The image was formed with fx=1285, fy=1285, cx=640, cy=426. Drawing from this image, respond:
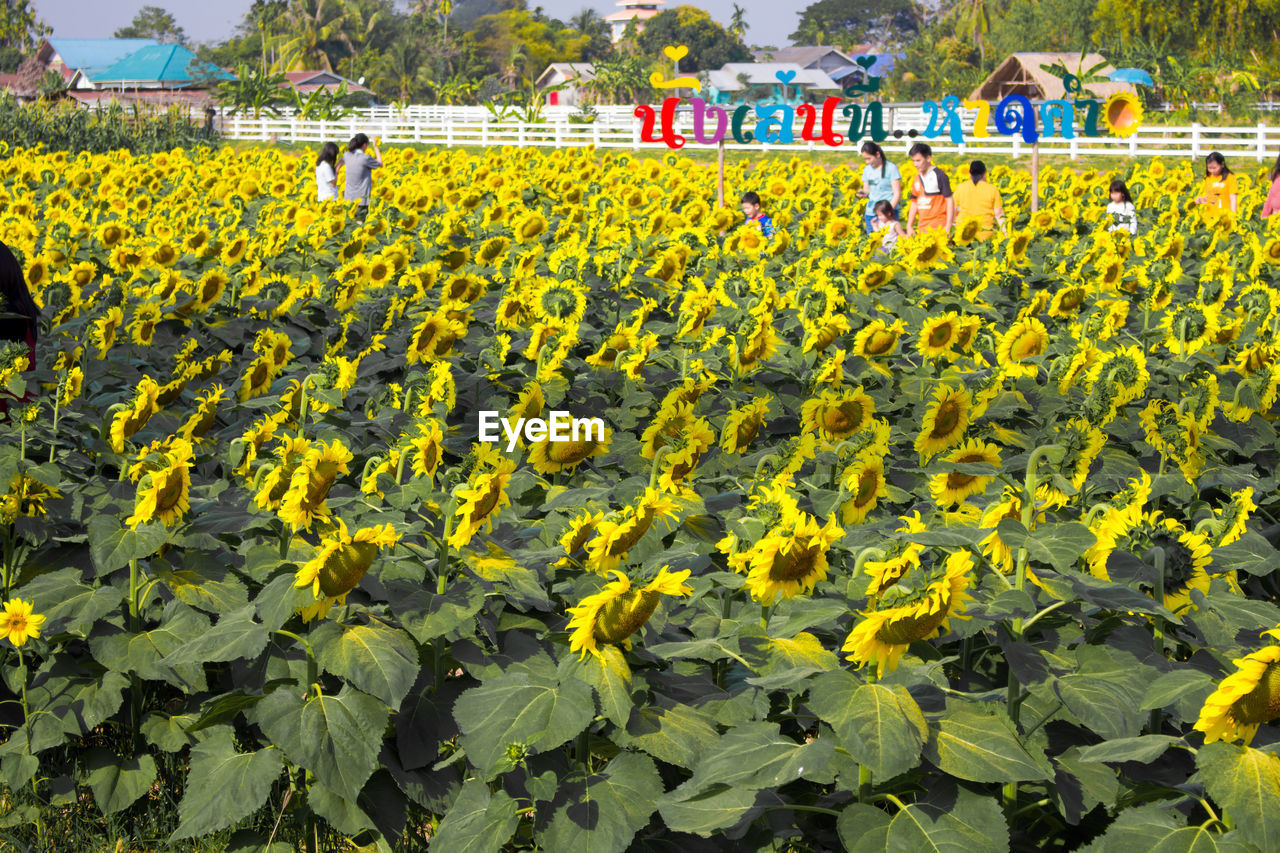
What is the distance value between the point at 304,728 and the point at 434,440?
0.94m

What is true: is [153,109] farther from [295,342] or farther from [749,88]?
[749,88]

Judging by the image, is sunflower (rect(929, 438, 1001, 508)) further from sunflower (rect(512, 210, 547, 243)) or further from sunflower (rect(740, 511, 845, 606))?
sunflower (rect(512, 210, 547, 243))

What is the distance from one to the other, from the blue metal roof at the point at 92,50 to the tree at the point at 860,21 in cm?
7389

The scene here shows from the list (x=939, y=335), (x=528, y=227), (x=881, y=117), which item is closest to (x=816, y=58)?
(x=881, y=117)

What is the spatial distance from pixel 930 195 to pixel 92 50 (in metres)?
98.0

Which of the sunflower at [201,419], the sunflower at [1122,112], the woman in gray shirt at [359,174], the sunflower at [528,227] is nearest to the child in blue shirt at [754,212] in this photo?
the sunflower at [528,227]

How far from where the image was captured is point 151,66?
8588 centimetres

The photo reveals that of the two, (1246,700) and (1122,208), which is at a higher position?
(1122,208)

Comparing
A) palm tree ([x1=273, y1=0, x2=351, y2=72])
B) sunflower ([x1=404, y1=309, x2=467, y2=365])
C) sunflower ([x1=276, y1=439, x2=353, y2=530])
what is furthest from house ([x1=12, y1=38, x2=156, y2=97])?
sunflower ([x1=276, y1=439, x2=353, y2=530])

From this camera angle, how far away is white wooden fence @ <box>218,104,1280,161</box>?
2714cm

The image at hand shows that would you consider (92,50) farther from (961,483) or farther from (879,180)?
(961,483)

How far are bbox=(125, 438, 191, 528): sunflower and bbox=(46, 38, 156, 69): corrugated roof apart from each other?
9838cm

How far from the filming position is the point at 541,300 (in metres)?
6.13

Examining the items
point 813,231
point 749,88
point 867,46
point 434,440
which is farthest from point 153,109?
point 867,46
